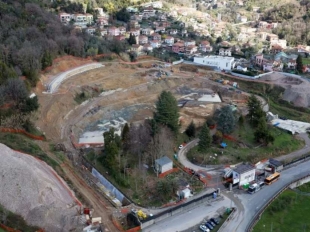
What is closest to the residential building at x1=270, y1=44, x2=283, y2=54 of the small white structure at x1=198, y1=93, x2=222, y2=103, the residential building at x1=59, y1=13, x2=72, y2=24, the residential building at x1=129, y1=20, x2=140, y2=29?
the residential building at x1=129, y1=20, x2=140, y2=29

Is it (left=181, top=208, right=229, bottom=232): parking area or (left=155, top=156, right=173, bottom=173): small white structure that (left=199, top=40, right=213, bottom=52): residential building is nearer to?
(left=155, top=156, right=173, bottom=173): small white structure

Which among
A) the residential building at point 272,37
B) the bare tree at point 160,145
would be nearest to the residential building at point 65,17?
the residential building at point 272,37

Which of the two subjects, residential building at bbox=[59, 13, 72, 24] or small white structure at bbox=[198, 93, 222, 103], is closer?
small white structure at bbox=[198, 93, 222, 103]

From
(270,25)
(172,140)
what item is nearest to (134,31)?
(270,25)

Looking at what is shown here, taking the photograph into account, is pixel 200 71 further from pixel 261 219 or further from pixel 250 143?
pixel 261 219

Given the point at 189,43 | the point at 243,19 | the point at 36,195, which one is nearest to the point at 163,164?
the point at 36,195

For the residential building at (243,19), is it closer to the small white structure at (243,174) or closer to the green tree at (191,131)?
the green tree at (191,131)
